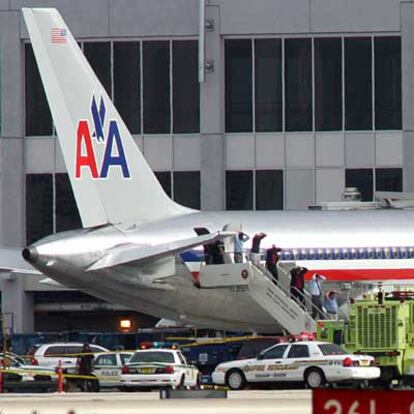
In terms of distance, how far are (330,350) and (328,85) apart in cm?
2986

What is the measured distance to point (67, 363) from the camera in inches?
2101

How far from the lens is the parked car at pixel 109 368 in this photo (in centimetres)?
4909

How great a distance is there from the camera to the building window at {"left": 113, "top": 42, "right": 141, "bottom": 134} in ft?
237

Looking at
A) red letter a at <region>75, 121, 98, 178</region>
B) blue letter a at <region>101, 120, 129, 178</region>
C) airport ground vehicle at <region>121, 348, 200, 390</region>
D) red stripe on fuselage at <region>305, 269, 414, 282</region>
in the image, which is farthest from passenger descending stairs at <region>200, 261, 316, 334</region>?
red letter a at <region>75, 121, 98, 178</region>

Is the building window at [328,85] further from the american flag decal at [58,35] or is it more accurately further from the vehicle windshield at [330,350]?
the vehicle windshield at [330,350]

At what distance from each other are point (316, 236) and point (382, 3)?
20790mm

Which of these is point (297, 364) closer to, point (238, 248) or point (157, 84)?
point (238, 248)

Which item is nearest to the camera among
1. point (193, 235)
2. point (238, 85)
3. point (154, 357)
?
point (154, 357)

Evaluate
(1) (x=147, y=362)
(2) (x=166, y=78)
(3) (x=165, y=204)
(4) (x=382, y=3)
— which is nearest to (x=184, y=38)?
(2) (x=166, y=78)

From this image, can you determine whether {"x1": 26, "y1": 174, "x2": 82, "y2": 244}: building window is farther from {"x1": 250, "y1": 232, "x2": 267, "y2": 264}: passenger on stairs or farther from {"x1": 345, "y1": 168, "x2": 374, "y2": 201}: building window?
{"x1": 250, "y1": 232, "x2": 267, "y2": 264}: passenger on stairs

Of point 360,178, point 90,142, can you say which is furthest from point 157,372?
point 360,178

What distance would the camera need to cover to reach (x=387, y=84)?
235ft

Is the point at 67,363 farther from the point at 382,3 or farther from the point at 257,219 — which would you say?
the point at 382,3

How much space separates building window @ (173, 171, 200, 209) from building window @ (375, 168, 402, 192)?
23.1 ft
